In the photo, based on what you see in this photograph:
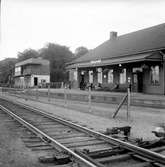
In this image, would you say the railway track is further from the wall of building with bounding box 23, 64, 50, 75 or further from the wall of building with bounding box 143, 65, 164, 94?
the wall of building with bounding box 23, 64, 50, 75

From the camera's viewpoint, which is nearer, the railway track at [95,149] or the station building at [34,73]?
the railway track at [95,149]

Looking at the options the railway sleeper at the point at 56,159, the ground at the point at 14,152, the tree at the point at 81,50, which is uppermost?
the tree at the point at 81,50

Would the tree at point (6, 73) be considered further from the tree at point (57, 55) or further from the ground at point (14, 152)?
the ground at point (14, 152)

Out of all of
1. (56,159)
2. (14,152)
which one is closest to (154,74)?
(14,152)

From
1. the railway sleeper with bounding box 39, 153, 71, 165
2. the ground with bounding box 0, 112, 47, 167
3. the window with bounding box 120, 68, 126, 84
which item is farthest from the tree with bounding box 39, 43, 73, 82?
the railway sleeper with bounding box 39, 153, 71, 165

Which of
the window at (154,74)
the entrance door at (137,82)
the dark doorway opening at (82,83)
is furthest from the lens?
the dark doorway opening at (82,83)

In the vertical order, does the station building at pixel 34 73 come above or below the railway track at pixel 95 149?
above

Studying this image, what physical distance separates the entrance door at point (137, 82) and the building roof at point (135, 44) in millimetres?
2072

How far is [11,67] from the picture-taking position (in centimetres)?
8931

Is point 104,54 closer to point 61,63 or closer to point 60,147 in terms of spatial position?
point 60,147

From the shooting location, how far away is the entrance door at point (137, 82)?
84.3ft

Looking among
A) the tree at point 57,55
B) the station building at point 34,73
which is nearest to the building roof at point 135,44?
the station building at point 34,73

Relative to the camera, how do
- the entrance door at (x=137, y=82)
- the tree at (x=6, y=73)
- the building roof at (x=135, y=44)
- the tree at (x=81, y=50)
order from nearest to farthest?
the building roof at (x=135, y=44), the entrance door at (x=137, y=82), the tree at (x=6, y=73), the tree at (x=81, y=50)

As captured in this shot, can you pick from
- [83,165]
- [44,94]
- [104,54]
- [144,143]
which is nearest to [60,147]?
[83,165]
